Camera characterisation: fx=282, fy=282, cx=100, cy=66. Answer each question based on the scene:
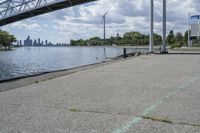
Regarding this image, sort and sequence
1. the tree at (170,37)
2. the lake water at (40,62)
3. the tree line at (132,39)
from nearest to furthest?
the lake water at (40,62), the tree at (170,37), the tree line at (132,39)

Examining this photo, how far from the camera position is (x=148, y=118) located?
502 centimetres

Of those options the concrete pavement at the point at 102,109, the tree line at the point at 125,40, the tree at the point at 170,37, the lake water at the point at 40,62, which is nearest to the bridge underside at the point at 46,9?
the lake water at the point at 40,62

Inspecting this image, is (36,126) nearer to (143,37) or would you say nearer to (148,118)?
(148,118)

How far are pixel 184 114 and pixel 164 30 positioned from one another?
27924 millimetres

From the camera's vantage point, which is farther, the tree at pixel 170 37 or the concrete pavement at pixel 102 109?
the tree at pixel 170 37

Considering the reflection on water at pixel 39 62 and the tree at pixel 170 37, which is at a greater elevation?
the tree at pixel 170 37

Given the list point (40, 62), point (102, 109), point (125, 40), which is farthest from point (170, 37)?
point (102, 109)

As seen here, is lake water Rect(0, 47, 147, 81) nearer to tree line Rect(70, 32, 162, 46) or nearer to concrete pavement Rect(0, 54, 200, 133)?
concrete pavement Rect(0, 54, 200, 133)

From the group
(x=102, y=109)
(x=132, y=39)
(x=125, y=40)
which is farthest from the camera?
(x=125, y=40)

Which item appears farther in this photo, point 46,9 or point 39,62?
point 46,9

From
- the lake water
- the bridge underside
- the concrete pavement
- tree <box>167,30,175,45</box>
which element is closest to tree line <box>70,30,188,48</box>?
A: tree <box>167,30,175,45</box>

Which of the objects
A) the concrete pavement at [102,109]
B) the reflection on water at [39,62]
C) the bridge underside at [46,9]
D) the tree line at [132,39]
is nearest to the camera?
the concrete pavement at [102,109]

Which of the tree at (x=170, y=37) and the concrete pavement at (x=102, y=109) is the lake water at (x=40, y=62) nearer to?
the concrete pavement at (x=102, y=109)

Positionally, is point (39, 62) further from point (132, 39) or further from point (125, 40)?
point (125, 40)
